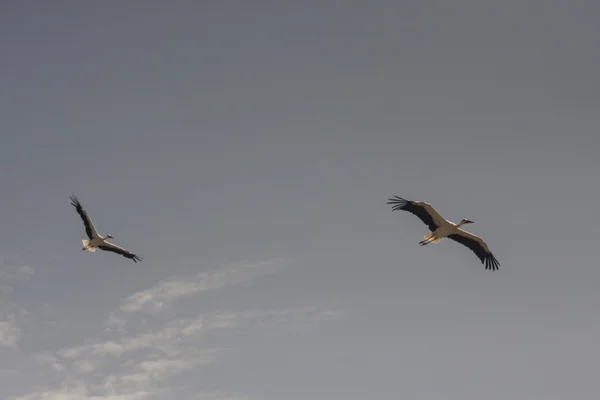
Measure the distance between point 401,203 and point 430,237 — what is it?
2472 mm

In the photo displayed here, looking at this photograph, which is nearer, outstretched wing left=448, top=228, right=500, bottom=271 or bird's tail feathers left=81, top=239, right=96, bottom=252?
outstretched wing left=448, top=228, right=500, bottom=271

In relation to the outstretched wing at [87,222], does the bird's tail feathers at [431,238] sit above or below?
below

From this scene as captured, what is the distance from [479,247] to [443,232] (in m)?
2.04

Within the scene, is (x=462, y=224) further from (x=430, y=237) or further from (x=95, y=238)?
(x=95, y=238)

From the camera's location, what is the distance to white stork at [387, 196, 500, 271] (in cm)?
3609

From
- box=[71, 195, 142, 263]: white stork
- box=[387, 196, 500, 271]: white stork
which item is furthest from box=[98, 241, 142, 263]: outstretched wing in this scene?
box=[387, 196, 500, 271]: white stork

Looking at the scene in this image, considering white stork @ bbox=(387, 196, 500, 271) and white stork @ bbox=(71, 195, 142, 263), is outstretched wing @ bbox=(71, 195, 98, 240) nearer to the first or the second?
white stork @ bbox=(71, 195, 142, 263)

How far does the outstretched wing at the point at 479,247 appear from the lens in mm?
36906

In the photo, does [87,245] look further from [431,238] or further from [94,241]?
[431,238]

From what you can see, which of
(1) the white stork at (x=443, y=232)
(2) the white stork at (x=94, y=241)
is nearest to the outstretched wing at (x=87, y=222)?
(2) the white stork at (x=94, y=241)

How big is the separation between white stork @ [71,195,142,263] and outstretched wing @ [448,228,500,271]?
2069cm

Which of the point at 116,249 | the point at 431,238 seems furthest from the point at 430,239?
the point at 116,249

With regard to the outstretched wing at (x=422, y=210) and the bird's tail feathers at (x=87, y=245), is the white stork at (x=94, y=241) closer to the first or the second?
the bird's tail feathers at (x=87, y=245)

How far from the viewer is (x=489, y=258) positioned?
3700 cm
